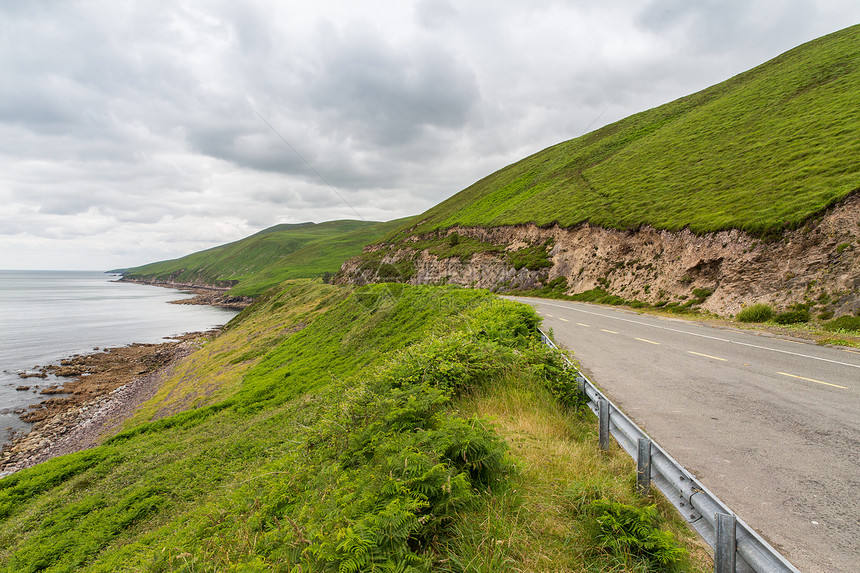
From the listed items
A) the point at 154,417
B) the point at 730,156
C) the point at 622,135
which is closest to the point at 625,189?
the point at 730,156

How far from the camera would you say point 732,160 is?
35938 millimetres

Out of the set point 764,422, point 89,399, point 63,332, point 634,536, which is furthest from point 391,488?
point 63,332

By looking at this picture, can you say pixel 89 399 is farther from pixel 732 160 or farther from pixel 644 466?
pixel 732 160

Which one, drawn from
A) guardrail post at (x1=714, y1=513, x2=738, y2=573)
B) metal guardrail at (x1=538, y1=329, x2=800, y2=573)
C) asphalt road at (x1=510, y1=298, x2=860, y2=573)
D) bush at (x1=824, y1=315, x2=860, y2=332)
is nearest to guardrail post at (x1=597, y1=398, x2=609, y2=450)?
metal guardrail at (x1=538, y1=329, x2=800, y2=573)

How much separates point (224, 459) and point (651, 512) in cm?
1684

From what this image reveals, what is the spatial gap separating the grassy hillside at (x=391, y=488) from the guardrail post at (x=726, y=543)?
340mm

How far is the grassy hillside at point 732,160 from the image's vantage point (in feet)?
81.3

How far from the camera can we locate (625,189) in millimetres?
45062

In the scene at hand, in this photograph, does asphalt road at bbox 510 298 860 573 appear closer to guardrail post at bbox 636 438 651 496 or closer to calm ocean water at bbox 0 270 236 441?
guardrail post at bbox 636 438 651 496

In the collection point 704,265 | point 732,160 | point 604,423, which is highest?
point 732,160

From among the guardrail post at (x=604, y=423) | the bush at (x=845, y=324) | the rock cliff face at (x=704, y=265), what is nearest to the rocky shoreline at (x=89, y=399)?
the guardrail post at (x=604, y=423)

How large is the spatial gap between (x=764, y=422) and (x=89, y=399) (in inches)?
2062

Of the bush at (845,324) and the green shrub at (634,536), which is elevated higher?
the green shrub at (634,536)

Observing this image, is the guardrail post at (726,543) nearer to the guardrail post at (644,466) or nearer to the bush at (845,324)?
the guardrail post at (644,466)
